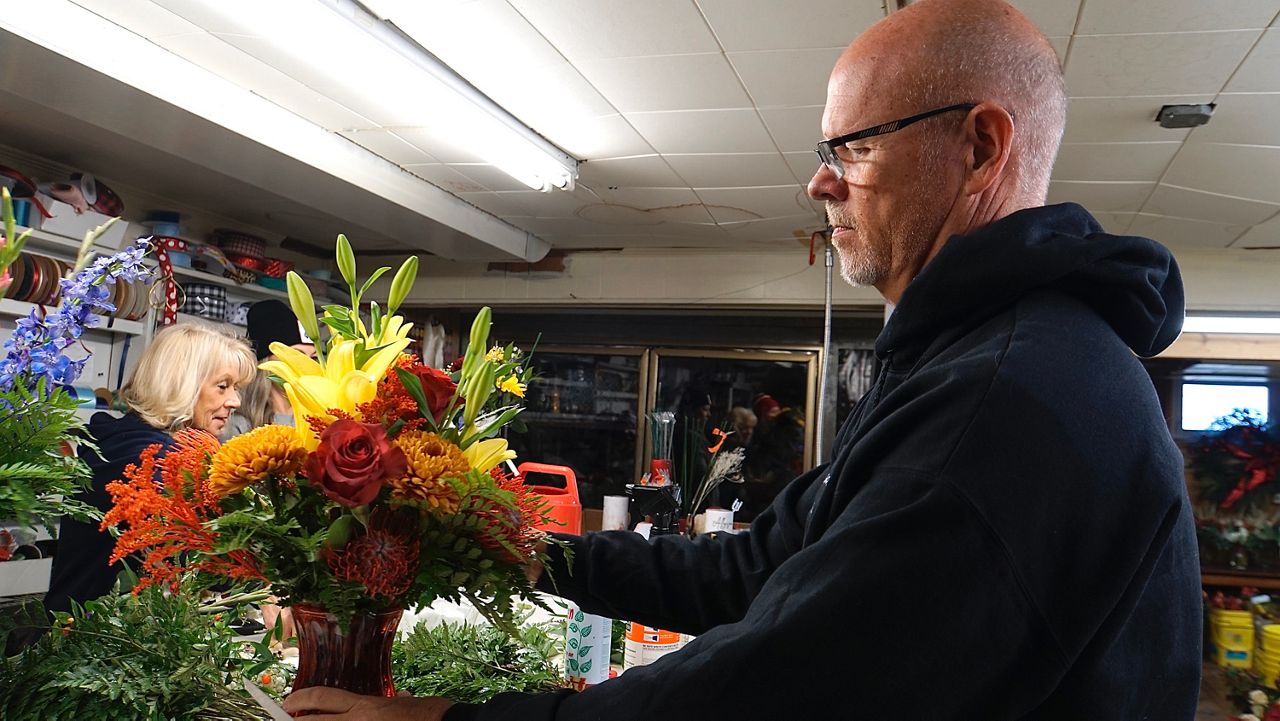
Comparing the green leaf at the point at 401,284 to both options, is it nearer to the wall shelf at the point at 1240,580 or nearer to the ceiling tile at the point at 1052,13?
the ceiling tile at the point at 1052,13

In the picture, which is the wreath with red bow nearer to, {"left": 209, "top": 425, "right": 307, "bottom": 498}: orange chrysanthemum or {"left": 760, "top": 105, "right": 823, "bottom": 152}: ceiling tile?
{"left": 760, "top": 105, "right": 823, "bottom": 152}: ceiling tile

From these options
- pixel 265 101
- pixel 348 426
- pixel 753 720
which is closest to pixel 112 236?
pixel 265 101

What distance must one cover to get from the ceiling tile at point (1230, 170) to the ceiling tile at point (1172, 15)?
3.43 ft

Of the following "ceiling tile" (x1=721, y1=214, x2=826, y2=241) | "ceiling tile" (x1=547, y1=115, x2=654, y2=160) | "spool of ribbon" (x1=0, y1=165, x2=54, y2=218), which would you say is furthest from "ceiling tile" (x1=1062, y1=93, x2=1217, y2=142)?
"spool of ribbon" (x1=0, y1=165, x2=54, y2=218)

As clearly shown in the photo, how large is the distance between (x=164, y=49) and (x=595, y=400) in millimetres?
3578

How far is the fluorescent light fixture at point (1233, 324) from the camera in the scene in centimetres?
477

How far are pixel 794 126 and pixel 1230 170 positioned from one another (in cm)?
172

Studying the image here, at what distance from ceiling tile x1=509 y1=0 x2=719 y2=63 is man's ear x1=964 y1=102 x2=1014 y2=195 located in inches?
62.1

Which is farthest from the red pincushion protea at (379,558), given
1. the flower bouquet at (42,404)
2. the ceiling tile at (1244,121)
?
the ceiling tile at (1244,121)

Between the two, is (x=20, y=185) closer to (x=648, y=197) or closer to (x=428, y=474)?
(x=648, y=197)

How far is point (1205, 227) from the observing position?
4387 mm

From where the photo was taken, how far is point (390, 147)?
398 cm

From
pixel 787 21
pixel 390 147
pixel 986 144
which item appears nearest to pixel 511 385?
pixel 986 144

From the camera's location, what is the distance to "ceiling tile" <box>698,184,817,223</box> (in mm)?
4320
